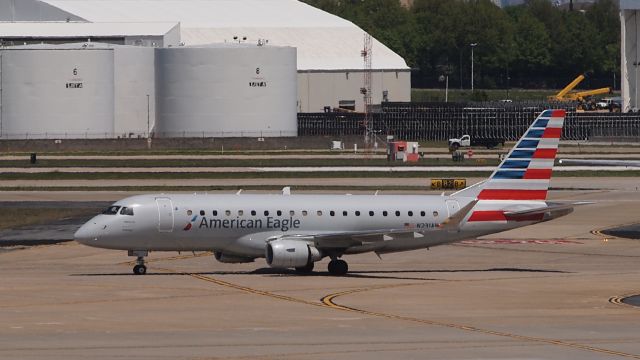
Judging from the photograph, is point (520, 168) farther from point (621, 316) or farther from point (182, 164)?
point (182, 164)

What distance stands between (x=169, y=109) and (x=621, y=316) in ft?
460

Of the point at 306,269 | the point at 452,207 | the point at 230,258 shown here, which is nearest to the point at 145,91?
the point at 230,258

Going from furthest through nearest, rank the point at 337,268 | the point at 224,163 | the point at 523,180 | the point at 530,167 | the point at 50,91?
the point at 50,91 < the point at 224,163 < the point at 530,167 < the point at 523,180 < the point at 337,268

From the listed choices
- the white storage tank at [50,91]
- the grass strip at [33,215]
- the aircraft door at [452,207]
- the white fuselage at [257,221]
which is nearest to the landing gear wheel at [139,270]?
the white fuselage at [257,221]

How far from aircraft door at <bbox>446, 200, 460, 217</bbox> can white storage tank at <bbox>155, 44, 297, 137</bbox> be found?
121 metres

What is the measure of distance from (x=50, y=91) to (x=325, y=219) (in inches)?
4863

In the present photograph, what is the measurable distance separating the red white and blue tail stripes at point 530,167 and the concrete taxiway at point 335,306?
132 inches

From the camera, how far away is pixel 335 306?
1971 inches

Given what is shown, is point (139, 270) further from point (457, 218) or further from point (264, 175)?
point (264, 175)

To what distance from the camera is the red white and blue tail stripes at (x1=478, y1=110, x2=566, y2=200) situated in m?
63.0

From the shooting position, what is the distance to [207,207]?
5941cm

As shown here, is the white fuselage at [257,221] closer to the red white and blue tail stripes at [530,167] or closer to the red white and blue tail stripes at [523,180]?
the red white and blue tail stripes at [523,180]

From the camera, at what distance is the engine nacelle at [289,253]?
193ft

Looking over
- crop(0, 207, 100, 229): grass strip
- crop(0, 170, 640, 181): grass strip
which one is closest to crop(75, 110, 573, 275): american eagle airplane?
crop(0, 207, 100, 229): grass strip
